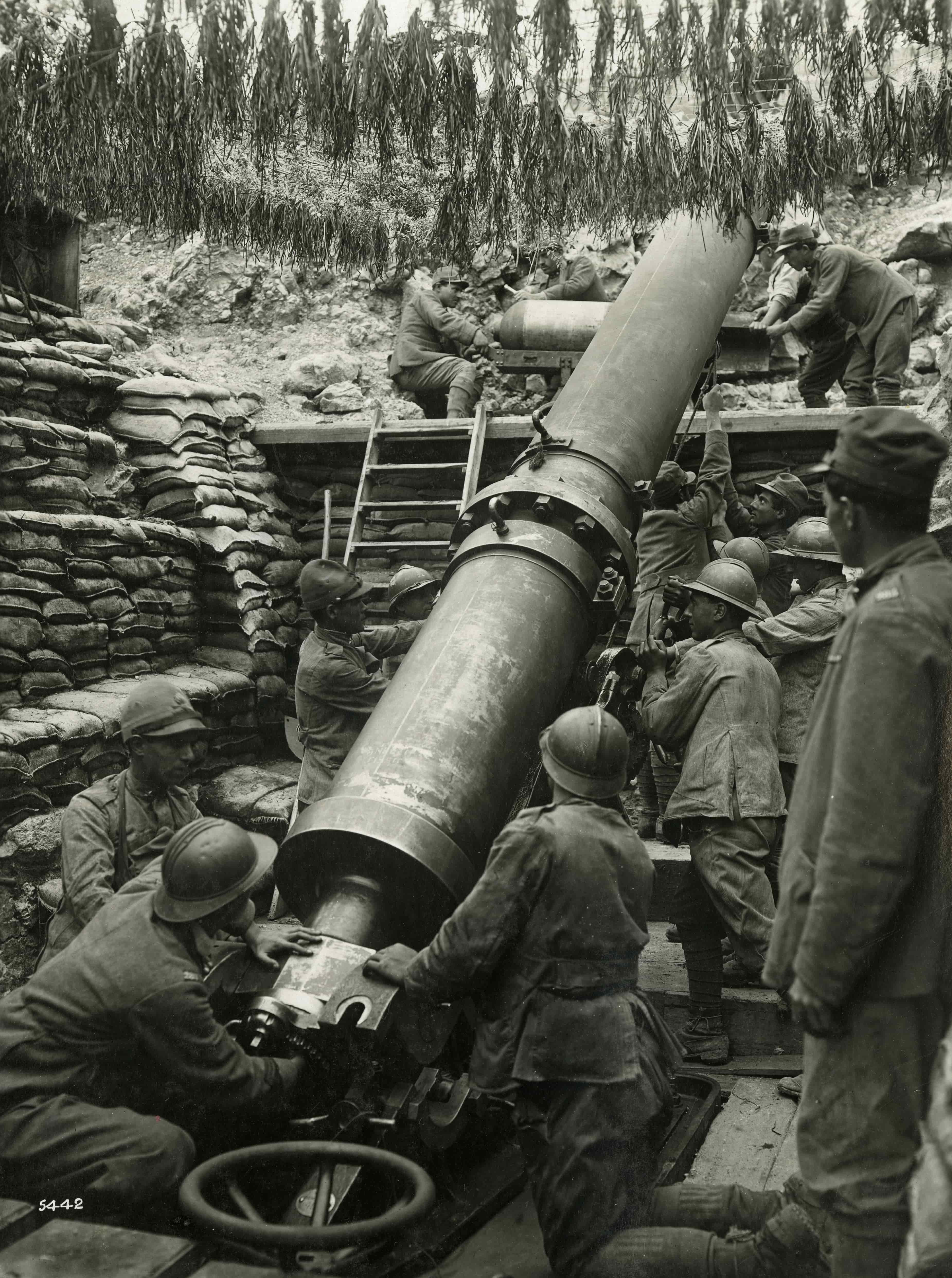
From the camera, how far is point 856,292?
7770 millimetres

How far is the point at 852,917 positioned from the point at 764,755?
2.46 metres

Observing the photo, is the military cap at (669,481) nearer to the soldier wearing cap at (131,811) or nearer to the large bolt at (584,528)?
the large bolt at (584,528)

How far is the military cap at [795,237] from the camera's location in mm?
7582

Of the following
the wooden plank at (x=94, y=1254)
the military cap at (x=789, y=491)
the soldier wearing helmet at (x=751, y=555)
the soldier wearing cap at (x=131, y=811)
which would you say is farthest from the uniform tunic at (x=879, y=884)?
the military cap at (x=789, y=491)

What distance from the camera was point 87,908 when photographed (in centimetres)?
377

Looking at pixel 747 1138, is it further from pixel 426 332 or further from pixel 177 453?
pixel 426 332

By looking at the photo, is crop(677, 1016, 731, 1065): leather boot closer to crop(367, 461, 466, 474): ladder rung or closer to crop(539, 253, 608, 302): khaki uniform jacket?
crop(367, 461, 466, 474): ladder rung

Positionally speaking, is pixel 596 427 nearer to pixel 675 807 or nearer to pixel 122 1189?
pixel 675 807

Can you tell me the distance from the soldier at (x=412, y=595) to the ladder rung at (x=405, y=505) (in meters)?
1.80

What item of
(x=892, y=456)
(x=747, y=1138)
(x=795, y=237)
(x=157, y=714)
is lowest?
(x=747, y=1138)

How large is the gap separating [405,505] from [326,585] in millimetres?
2372

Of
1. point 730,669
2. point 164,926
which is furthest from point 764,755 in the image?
point 164,926

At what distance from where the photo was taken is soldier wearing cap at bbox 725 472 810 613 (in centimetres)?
630

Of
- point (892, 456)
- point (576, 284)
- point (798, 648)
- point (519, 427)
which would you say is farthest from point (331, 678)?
point (576, 284)
